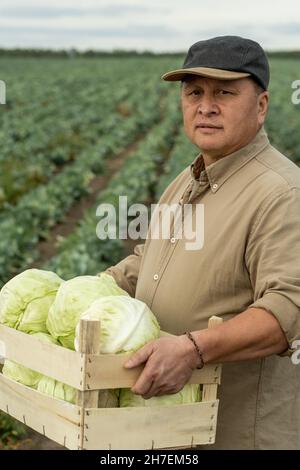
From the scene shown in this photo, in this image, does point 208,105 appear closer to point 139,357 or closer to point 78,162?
point 139,357

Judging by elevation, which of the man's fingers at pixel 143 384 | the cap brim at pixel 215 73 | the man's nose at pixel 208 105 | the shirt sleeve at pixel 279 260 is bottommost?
the man's fingers at pixel 143 384

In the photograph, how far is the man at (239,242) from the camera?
248 cm

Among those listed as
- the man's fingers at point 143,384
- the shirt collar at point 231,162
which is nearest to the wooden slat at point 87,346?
the man's fingers at point 143,384

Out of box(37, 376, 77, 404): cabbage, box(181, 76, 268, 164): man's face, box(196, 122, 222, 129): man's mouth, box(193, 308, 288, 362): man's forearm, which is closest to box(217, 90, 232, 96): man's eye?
box(181, 76, 268, 164): man's face

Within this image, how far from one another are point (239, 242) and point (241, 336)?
1.08 feet

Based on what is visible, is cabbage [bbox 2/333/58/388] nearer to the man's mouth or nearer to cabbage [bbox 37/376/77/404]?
cabbage [bbox 37/376/77/404]

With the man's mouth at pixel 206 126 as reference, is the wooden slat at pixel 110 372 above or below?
below

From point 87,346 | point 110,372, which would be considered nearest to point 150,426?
point 110,372

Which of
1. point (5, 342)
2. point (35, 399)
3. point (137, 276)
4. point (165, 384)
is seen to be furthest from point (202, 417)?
point (137, 276)

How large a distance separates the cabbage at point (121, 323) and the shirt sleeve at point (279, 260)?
32 centimetres

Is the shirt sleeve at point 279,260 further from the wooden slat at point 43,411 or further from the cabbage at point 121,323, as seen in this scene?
the wooden slat at point 43,411

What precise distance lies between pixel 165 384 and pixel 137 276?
36.6 inches

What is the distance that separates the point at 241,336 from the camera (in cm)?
238

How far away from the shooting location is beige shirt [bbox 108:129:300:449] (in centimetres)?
251
